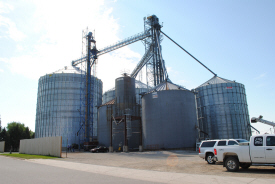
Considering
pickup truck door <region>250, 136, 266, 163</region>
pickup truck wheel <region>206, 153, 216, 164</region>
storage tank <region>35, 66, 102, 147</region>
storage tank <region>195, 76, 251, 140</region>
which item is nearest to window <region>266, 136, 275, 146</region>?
pickup truck door <region>250, 136, 266, 163</region>

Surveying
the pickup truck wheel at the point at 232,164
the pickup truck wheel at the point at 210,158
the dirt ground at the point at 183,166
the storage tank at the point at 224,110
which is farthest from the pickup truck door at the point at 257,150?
the storage tank at the point at 224,110

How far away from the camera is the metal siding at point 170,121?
41.0 metres

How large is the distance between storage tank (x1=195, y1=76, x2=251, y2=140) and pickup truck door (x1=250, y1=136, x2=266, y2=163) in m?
33.5

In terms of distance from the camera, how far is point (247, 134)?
1742 inches

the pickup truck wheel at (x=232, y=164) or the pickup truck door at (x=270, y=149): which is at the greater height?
the pickup truck door at (x=270, y=149)

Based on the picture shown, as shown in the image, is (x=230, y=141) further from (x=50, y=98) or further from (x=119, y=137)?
(x=50, y=98)

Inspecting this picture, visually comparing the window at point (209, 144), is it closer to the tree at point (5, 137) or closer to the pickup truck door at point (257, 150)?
the pickup truck door at point (257, 150)

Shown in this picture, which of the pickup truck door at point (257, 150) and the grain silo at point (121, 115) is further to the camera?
the grain silo at point (121, 115)

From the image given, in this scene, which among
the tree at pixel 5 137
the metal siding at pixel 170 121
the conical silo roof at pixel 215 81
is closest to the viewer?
the metal siding at pixel 170 121

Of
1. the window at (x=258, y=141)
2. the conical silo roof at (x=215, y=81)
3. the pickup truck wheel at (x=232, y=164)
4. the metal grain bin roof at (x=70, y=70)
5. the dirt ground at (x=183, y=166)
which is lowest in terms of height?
the dirt ground at (x=183, y=166)

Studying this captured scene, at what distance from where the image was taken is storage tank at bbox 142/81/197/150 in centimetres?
4103

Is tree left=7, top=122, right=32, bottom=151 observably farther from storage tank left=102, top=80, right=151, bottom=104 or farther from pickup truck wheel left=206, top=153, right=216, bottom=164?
pickup truck wheel left=206, top=153, right=216, bottom=164

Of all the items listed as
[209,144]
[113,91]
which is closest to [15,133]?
[113,91]

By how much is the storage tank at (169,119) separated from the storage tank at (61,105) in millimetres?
22743
